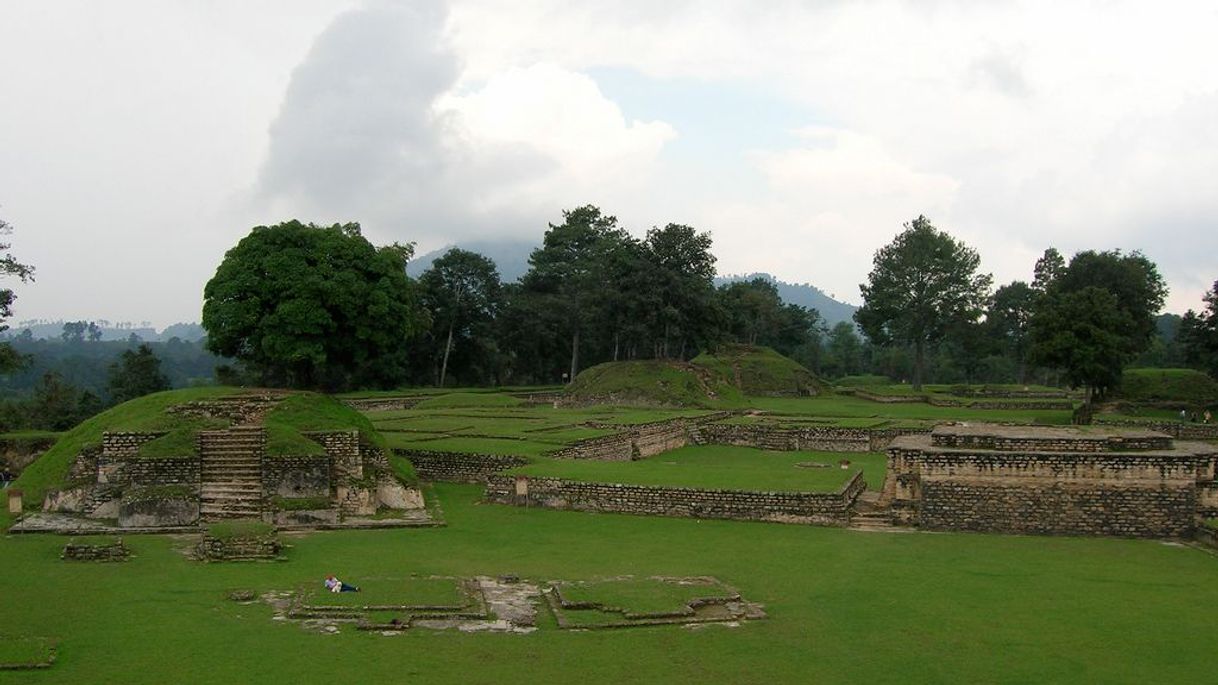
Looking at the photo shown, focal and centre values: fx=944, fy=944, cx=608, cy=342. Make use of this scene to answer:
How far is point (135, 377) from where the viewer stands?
157ft

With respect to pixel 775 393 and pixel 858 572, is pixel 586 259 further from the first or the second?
pixel 858 572

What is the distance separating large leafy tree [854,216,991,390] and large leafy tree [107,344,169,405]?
40.8 m

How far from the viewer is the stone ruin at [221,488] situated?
1773 centimetres

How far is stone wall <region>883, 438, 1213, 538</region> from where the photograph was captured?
1753 centimetres

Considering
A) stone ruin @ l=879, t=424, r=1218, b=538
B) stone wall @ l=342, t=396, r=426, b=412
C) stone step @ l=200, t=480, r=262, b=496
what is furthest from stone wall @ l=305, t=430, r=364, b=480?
stone wall @ l=342, t=396, r=426, b=412

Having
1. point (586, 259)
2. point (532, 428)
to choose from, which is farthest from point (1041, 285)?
point (532, 428)

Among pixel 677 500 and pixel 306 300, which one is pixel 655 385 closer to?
pixel 306 300

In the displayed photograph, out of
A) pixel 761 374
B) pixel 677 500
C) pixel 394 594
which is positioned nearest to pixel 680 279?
pixel 761 374

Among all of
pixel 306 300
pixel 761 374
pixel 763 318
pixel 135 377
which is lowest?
pixel 761 374

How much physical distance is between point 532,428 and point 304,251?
413 inches

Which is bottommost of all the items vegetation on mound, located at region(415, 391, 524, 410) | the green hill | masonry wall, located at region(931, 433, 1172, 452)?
masonry wall, located at region(931, 433, 1172, 452)

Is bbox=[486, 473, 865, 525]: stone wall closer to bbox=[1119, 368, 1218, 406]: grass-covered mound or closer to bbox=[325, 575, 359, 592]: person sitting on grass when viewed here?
bbox=[325, 575, 359, 592]: person sitting on grass

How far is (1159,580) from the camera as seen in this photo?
46.6 ft

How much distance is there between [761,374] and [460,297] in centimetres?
1945
